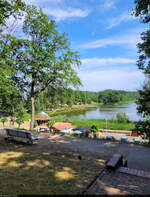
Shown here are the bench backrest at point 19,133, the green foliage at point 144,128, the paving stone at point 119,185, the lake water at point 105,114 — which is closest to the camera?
the paving stone at point 119,185

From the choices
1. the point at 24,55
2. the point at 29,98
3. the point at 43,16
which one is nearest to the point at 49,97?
the point at 29,98

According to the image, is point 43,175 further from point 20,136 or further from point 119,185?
point 20,136

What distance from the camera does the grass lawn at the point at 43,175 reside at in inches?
129

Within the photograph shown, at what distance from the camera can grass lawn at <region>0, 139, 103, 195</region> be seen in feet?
10.7

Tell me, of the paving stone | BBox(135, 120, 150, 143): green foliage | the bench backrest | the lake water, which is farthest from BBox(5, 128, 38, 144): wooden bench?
the lake water

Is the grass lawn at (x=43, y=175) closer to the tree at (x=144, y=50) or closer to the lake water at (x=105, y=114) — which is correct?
the tree at (x=144, y=50)

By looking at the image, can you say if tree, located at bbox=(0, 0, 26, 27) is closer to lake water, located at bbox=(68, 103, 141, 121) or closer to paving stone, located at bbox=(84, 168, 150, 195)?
paving stone, located at bbox=(84, 168, 150, 195)

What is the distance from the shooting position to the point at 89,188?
3377 millimetres

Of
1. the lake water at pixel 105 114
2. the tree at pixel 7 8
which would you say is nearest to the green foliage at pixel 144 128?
the tree at pixel 7 8

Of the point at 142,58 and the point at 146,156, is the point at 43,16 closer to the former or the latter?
the point at 142,58

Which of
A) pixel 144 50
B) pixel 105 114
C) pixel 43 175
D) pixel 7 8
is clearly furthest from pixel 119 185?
pixel 105 114

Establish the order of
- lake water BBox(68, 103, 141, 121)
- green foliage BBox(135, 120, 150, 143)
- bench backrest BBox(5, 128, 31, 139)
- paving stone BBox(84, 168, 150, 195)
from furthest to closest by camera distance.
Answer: lake water BBox(68, 103, 141, 121) → bench backrest BBox(5, 128, 31, 139) → green foliage BBox(135, 120, 150, 143) → paving stone BBox(84, 168, 150, 195)

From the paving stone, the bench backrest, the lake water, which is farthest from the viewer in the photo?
the lake water

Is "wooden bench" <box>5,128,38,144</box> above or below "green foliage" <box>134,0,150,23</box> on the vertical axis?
below
